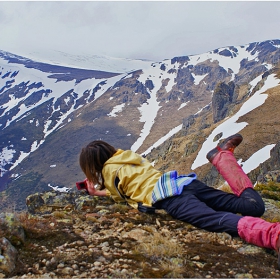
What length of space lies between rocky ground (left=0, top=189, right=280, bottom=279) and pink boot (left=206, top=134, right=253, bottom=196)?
1517 mm

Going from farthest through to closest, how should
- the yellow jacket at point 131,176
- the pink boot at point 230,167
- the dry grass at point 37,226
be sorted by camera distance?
the pink boot at point 230,167 → the yellow jacket at point 131,176 → the dry grass at point 37,226

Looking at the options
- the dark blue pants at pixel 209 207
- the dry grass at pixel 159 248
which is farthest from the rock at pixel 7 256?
the dark blue pants at pixel 209 207

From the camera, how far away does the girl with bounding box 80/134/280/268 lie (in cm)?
577

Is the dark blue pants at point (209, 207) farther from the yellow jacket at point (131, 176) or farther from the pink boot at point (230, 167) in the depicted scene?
the yellow jacket at point (131, 176)

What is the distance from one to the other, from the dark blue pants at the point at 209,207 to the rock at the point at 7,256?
10.4 ft

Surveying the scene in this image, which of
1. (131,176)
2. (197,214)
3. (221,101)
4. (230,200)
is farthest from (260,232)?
(221,101)

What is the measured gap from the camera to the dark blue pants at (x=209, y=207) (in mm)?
5535

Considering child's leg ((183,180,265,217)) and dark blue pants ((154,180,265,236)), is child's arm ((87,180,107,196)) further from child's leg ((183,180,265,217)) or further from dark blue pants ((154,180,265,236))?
child's leg ((183,180,265,217))

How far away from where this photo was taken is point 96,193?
7559mm

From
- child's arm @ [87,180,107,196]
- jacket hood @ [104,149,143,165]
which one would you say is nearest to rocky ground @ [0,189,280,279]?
child's arm @ [87,180,107,196]

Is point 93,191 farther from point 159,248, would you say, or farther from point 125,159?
point 159,248

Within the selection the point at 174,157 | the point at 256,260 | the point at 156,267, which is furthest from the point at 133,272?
the point at 174,157

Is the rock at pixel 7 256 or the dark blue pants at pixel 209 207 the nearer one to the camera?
the rock at pixel 7 256

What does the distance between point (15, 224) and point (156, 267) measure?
2.52m
